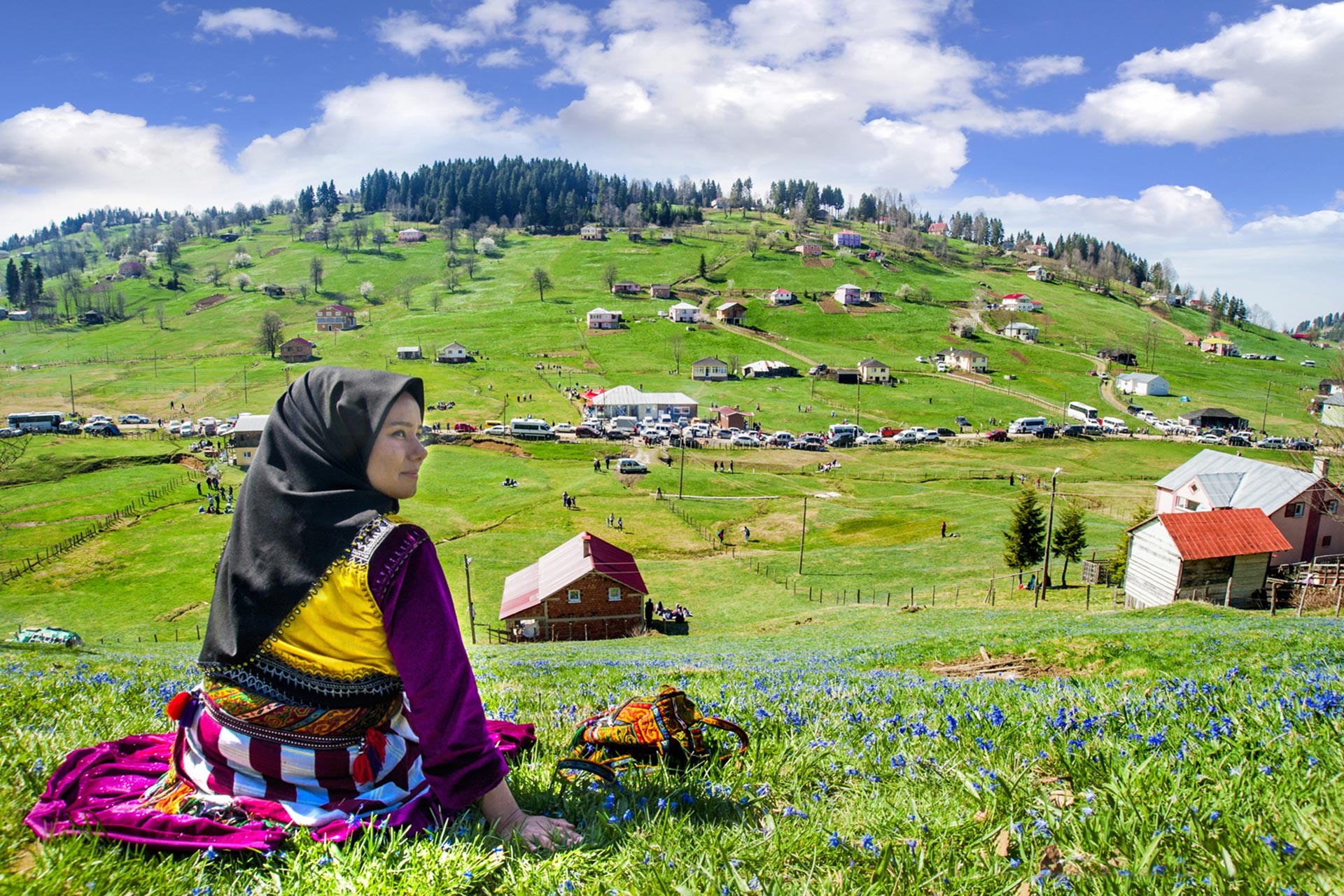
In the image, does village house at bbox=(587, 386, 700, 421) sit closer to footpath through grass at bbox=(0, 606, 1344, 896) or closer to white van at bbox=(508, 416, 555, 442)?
white van at bbox=(508, 416, 555, 442)

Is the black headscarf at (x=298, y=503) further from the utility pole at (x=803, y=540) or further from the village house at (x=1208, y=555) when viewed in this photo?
the utility pole at (x=803, y=540)

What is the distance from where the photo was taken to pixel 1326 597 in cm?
2903

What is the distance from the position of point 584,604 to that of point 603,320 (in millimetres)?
101868

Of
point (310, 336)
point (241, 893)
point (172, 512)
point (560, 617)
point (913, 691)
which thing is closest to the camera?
point (241, 893)

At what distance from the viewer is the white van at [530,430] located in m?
79.1

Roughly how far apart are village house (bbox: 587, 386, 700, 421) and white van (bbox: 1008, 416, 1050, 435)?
3989 cm

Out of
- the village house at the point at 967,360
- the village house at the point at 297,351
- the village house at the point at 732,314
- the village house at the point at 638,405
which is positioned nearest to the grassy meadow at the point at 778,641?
the village house at the point at 297,351

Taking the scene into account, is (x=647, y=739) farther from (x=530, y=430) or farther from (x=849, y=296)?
(x=849, y=296)

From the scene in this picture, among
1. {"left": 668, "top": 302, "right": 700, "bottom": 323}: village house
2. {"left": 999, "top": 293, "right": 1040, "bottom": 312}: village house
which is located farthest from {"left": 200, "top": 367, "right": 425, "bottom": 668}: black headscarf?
{"left": 999, "top": 293, "right": 1040, "bottom": 312}: village house

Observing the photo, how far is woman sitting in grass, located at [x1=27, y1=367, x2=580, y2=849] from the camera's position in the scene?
3.18 metres

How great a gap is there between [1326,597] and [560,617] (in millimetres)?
32798

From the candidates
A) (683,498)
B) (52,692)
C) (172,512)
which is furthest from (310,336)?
(52,692)

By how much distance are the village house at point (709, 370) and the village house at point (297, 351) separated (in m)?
63.5

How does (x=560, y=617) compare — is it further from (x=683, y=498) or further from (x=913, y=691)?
(x=913, y=691)
